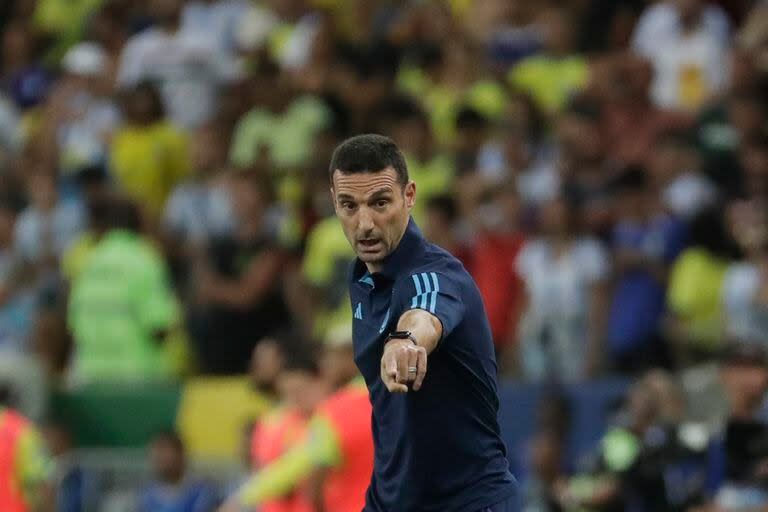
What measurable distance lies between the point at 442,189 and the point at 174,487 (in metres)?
2.89

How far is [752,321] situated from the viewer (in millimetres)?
10727

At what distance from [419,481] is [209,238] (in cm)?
799

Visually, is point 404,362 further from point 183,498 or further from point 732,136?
point 732,136

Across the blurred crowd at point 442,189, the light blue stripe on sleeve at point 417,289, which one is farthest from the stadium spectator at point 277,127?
the light blue stripe on sleeve at point 417,289

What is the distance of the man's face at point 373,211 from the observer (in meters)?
5.46

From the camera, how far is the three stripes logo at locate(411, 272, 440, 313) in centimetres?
521

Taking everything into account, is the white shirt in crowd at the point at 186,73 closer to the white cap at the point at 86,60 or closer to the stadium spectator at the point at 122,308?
the white cap at the point at 86,60

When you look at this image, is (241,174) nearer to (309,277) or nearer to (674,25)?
(309,277)

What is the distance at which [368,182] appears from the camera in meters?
5.47

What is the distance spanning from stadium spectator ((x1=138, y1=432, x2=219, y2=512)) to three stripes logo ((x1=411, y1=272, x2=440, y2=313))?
239 inches

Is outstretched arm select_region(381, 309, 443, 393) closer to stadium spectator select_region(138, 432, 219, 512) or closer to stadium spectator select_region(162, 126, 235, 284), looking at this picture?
stadium spectator select_region(138, 432, 219, 512)

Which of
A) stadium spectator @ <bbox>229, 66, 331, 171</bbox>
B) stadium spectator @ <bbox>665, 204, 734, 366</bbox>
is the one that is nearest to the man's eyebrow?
stadium spectator @ <bbox>665, 204, 734, 366</bbox>

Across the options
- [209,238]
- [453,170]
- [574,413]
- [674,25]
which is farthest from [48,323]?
[674,25]

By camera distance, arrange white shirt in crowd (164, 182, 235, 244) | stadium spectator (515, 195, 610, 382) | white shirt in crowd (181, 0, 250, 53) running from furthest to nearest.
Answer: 1. white shirt in crowd (181, 0, 250, 53)
2. white shirt in crowd (164, 182, 235, 244)
3. stadium spectator (515, 195, 610, 382)
